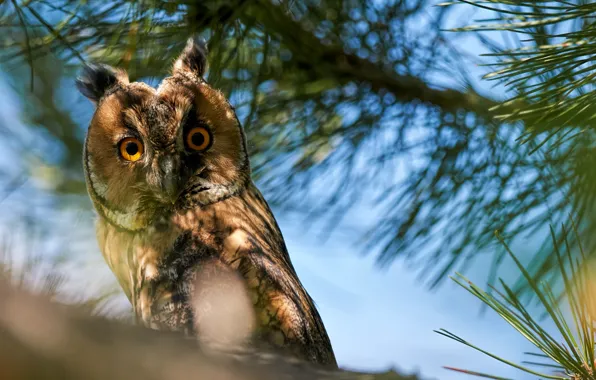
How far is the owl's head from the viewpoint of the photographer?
1.64 meters

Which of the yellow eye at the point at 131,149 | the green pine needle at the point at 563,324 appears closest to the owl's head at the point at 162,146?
the yellow eye at the point at 131,149

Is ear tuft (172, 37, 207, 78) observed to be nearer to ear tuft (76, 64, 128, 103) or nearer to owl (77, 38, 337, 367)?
owl (77, 38, 337, 367)

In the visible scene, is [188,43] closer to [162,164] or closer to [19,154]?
[162,164]

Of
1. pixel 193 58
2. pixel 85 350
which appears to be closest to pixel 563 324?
pixel 85 350

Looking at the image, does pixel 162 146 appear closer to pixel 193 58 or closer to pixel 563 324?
pixel 193 58

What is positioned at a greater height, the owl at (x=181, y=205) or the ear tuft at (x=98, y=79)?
the ear tuft at (x=98, y=79)

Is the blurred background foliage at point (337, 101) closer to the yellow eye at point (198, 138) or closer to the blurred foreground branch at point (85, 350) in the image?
the yellow eye at point (198, 138)

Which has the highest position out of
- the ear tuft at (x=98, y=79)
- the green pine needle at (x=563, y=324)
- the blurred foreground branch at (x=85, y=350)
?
the ear tuft at (x=98, y=79)

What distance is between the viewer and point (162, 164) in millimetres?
1621

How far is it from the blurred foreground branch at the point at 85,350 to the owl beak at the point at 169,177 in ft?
3.64

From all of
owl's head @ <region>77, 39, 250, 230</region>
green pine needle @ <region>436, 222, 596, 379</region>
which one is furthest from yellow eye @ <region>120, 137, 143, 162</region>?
green pine needle @ <region>436, 222, 596, 379</region>

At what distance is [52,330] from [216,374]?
12cm

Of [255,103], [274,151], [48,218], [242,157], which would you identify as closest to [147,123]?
[242,157]

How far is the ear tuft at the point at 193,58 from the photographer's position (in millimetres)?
1861
